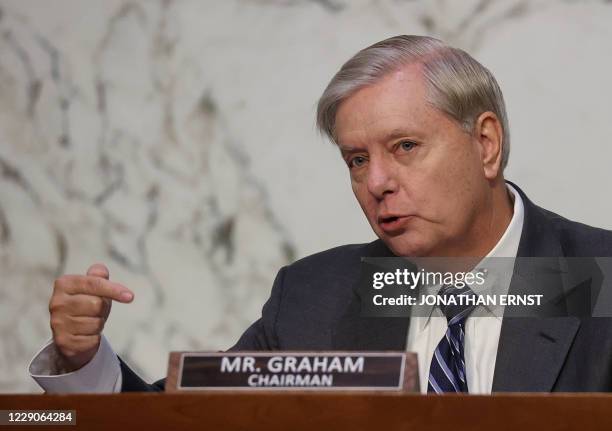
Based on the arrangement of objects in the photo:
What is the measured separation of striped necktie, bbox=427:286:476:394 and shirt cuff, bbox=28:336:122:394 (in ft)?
1.71

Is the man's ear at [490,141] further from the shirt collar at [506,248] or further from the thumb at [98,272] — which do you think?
the thumb at [98,272]

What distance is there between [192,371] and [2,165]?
4.97 feet

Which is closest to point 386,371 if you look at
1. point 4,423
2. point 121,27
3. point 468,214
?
point 4,423

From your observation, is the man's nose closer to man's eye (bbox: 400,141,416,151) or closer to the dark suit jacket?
man's eye (bbox: 400,141,416,151)

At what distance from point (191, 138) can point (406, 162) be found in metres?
0.87

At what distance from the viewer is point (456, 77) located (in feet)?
6.16

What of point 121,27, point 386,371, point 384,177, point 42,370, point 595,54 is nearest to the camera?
point 386,371

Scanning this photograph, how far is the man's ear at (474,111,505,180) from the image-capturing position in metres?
1.92

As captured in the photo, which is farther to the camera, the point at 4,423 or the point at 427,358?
the point at 427,358

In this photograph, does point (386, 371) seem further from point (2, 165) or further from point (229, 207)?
point (2, 165)

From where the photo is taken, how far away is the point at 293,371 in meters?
1.27

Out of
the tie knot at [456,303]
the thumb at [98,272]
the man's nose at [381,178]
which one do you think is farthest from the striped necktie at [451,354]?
the thumb at [98,272]

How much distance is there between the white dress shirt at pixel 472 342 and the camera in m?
1.76

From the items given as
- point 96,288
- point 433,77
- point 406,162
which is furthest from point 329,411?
point 433,77
